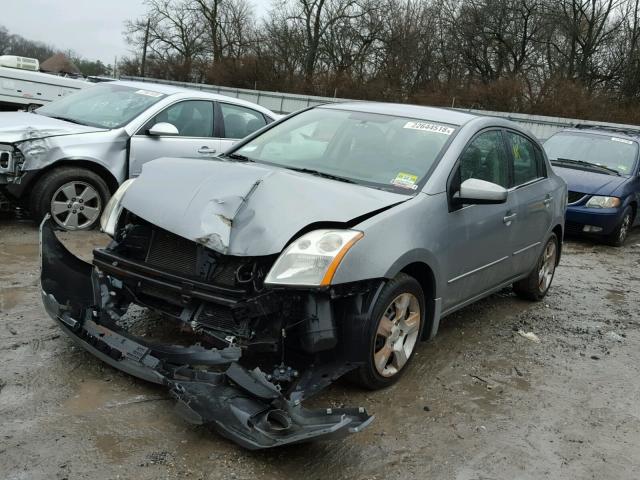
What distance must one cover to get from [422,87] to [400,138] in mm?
34667

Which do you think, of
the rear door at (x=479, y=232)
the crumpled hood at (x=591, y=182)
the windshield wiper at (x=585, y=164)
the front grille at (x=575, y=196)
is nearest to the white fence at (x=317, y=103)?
the windshield wiper at (x=585, y=164)

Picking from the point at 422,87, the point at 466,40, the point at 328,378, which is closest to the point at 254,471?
the point at 328,378

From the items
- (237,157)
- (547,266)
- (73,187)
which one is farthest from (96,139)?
(547,266)

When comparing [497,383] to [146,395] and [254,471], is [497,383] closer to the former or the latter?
[254,471]

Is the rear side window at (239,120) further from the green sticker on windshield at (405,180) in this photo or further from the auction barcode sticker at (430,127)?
the green sticker on windshield at (405,180)

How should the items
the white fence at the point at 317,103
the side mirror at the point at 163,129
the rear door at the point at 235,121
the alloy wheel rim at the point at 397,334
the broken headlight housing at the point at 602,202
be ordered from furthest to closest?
the white fence at the point at 317,103
the broken headlight housing at the point at 602,202
the rear door at the point at 235,121
the side mirror at the point at 163,129
the alloy wheel rim at the point at 397,334

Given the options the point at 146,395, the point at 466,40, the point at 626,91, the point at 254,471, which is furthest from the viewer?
the point at 466,40

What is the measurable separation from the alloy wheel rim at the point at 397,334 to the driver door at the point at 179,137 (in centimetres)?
355

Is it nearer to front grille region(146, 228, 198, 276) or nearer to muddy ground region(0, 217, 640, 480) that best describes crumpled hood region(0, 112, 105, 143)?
muddy ground region(0, 217, 640, 480)

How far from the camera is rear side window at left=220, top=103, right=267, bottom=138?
770 centimetres

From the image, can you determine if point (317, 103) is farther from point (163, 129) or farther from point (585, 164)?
point (163, 129)

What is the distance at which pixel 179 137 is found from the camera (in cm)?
722

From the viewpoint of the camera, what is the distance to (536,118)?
81.4 ft

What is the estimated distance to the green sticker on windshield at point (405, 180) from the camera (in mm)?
3975
